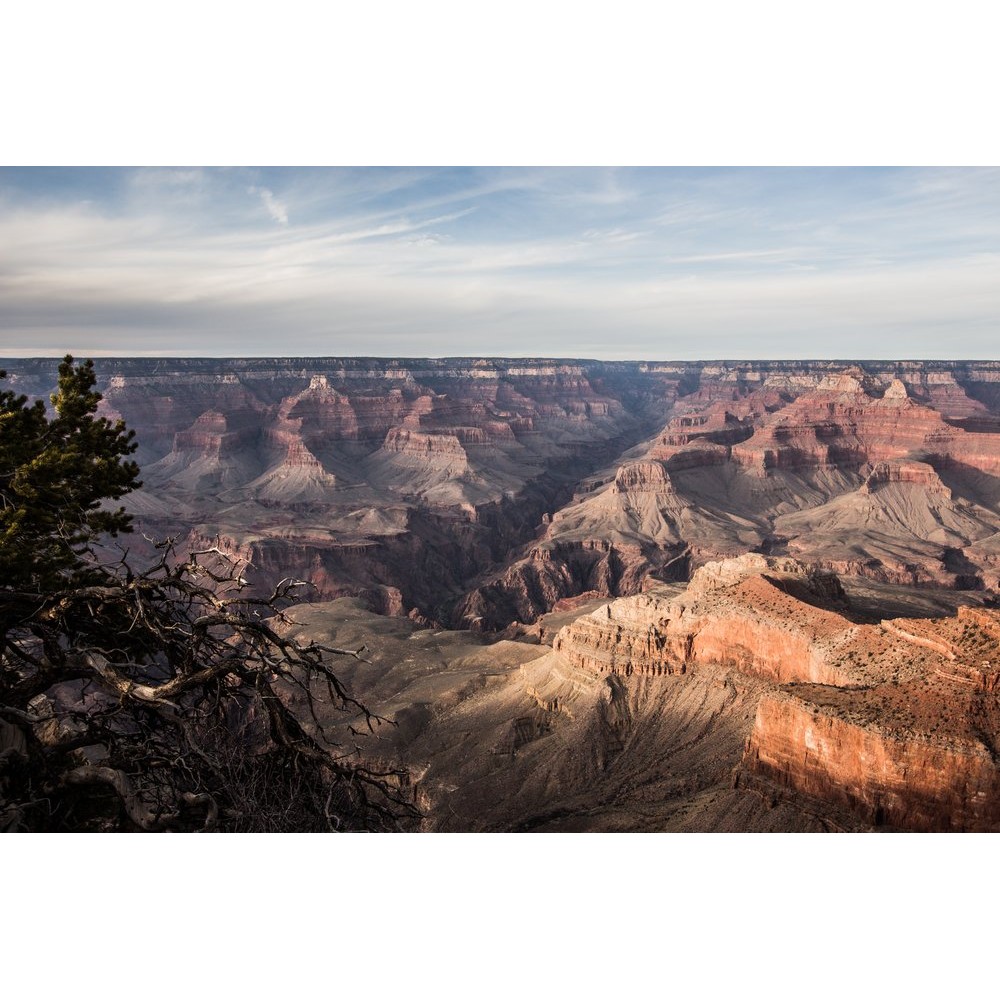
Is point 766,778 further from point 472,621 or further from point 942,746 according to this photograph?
point 472,621

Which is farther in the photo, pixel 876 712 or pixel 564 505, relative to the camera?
pixel 564 505

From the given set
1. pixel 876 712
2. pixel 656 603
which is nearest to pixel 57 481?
→ pixel 876 712

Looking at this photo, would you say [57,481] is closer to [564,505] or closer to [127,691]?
[127,691]

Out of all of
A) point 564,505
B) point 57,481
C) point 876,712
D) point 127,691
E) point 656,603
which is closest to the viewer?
point 127,691

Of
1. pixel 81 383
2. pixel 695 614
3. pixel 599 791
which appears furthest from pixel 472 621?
pixel 81 383

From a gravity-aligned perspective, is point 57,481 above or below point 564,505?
above

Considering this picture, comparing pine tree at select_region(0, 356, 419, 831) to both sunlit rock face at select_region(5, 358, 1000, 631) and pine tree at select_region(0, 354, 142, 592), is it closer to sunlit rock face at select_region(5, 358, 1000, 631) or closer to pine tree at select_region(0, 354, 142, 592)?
pine tree at select_region(0, 354, 142, 592)

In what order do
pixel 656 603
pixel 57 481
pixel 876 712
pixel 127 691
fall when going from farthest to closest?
pixel 656 603 → pixel 876 712 → pixel 57 481 → pixel 127 691

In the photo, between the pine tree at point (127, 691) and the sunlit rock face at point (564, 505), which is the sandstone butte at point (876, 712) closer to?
the pine tree at point (127, 691)

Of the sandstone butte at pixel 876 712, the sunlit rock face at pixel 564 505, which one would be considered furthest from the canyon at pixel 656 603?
the sunlit rock face at pixel 564 505

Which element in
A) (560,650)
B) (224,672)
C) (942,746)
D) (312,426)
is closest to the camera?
(224,672)
